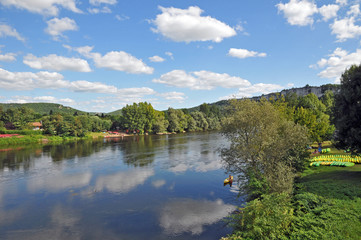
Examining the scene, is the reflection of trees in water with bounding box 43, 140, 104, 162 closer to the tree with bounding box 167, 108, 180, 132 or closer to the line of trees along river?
the line of trees along river

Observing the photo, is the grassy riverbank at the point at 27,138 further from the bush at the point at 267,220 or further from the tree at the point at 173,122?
the bush at the point at 267,220

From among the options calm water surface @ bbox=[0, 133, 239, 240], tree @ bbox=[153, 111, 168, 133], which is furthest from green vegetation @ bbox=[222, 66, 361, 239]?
tree @ bbox=[153, 111, 168, 133]

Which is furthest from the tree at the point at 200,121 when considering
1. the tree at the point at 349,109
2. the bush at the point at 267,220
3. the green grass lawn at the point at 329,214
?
the bush at the point at 267,220

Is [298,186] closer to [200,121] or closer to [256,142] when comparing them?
[256,142]

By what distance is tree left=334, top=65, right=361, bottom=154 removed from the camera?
1969cm

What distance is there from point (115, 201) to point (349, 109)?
26619 mm

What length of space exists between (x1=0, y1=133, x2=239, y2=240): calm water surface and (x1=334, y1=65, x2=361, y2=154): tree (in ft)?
43.8

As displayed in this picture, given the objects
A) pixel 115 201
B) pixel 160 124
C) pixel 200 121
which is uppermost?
pixel 200 121

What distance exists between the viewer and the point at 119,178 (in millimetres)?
33656

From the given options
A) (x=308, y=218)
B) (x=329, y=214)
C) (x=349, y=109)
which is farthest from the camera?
(x=349, y=109)

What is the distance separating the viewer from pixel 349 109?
20.6 metres

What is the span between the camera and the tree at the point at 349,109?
775 inches

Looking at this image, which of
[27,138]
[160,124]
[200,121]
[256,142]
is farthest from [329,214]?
[200,121]

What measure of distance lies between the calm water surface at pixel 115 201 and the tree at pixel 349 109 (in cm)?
1335
